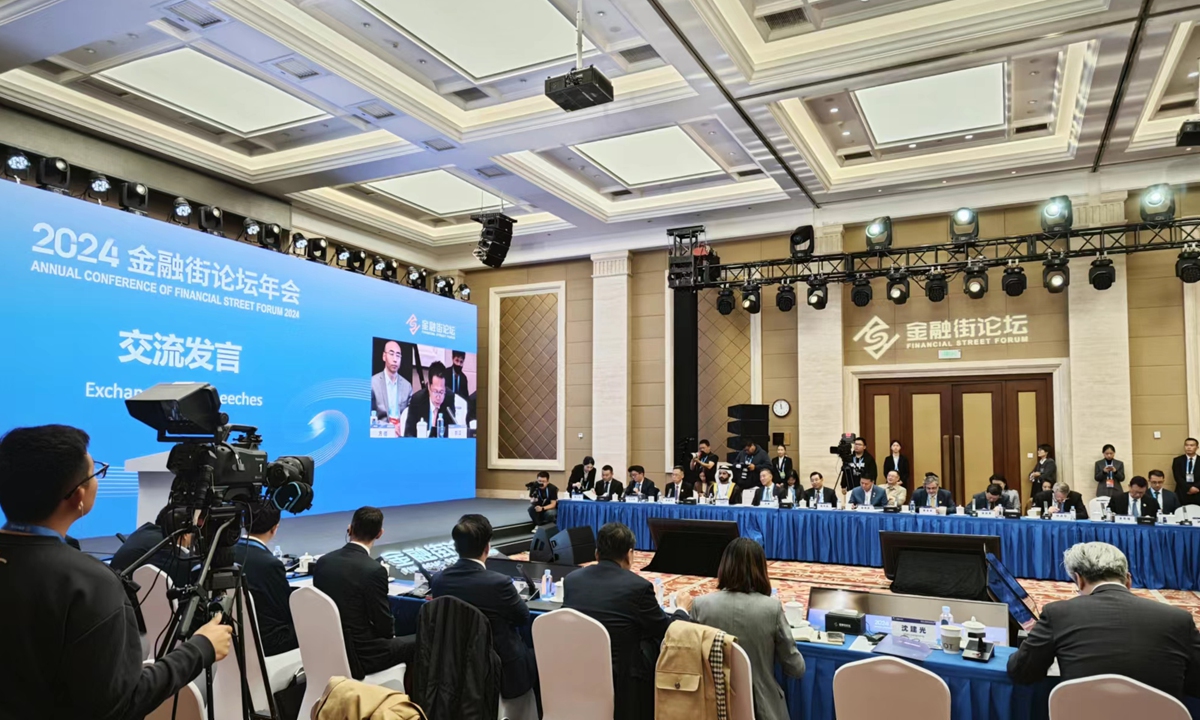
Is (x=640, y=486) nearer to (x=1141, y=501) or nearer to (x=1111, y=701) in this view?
(x=1141, y=501)

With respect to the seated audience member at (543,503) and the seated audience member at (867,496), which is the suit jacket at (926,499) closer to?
the seated audience member at (867,496)

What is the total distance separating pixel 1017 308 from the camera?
31.2 feet

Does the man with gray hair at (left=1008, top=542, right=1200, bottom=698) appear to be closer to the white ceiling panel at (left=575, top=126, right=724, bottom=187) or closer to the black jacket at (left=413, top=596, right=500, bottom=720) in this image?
the black jacket at (left=413, top=596, right=500, bottom=720)

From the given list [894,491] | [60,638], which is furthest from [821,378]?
[60,638]

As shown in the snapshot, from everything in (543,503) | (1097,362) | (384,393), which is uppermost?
(1097,362)

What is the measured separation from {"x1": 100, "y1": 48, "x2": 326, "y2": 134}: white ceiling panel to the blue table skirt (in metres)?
5.09

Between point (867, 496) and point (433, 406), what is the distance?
19.8 ft

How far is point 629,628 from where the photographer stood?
286 centimetres

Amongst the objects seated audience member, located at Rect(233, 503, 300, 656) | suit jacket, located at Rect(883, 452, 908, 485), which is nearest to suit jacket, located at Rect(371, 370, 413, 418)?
suit jacket, located at Rect(883, 452, 908, 485)

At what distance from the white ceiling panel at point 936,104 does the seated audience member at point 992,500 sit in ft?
12.4

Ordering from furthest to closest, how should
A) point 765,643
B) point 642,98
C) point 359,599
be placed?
1. point 642,98
2. point 359,599
3. point 765,643

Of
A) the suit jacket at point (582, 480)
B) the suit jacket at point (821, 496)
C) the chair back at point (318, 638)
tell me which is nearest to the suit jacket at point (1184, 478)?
the suit jacket at point (821, 496)

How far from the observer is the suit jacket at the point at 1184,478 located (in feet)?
26.5

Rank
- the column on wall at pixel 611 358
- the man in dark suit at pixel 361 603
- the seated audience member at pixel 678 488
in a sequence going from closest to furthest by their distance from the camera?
the man in dark suit at pixel 361 603, the seated audience member at pixel 678 488, the column on wall at pixel 611 358
